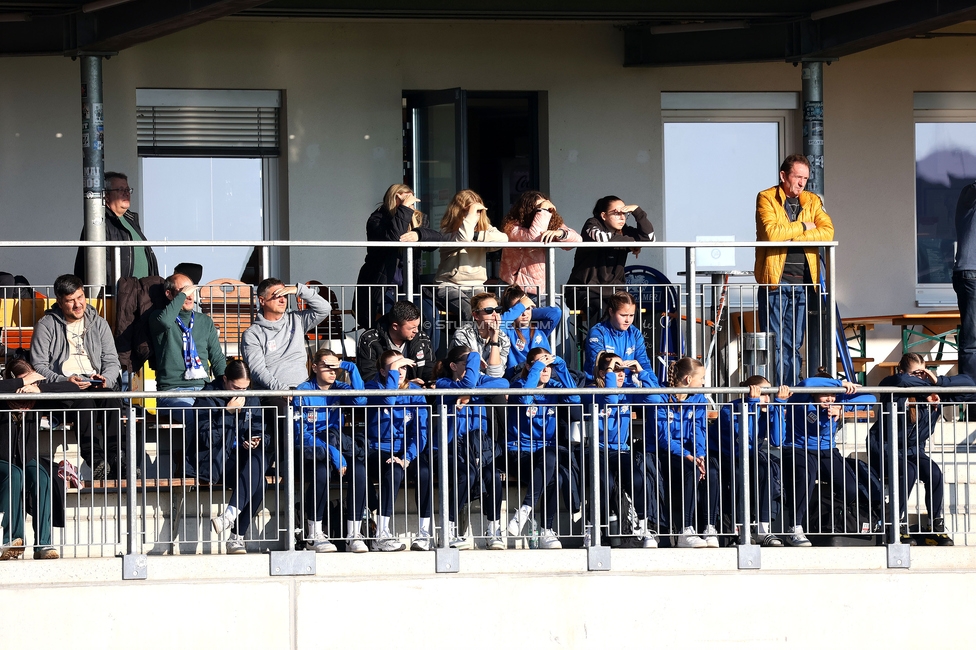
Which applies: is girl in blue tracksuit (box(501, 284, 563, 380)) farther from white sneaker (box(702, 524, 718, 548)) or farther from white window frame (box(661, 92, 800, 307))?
white window frame (box(661, 92, 800, 307))

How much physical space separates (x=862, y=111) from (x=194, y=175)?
6.23 meters

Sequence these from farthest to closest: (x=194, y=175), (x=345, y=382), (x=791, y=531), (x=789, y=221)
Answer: (x=194, y=175)
(x=789, y=221)
(x=345, y=382)
(x=791, y=531)

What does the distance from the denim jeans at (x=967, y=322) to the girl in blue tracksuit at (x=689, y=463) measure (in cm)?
283

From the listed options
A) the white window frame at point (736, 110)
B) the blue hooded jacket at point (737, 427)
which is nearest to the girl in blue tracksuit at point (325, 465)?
the blue hooded jacket at point (737, 427)

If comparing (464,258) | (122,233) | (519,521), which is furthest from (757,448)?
(122,233)

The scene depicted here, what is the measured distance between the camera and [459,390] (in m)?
8.02

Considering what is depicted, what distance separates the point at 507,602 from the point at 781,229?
3.62m

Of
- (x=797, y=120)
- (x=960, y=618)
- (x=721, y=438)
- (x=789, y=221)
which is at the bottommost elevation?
(x=960, y=618)

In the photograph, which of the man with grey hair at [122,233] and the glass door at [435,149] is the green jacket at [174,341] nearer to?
the man with grey hair at [122,233]

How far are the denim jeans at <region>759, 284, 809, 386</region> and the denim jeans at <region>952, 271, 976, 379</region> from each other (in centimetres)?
126

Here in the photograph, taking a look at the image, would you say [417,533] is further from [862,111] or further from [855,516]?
[862,111]

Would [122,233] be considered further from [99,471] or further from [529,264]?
[529,264]

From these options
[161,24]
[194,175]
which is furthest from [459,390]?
[194,175]

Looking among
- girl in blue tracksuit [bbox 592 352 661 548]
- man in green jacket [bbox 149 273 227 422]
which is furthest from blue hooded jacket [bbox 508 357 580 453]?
man in green jacket [bbox 149 273 227 422]
